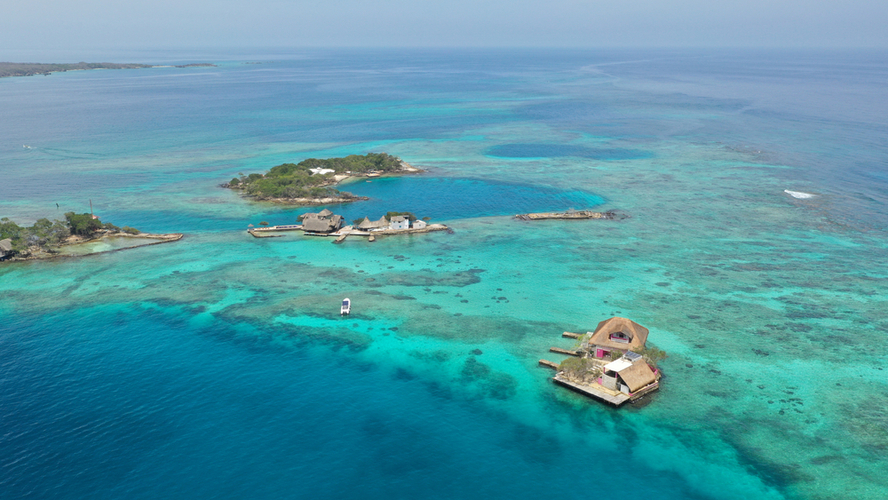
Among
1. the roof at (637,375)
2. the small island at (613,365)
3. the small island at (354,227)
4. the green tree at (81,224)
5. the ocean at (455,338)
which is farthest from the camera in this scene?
the small island at (354,227)

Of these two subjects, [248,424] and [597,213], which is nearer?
[248,424]

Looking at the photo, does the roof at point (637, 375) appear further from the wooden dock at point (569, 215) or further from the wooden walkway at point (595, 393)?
the wooden dock at point (569, 215)

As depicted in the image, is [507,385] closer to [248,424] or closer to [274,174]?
[248,424]

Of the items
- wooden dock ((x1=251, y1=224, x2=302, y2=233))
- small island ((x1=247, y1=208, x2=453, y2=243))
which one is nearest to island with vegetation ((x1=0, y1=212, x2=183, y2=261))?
wooden dock ((x1=251, y1=224, x2=302, y2=233))

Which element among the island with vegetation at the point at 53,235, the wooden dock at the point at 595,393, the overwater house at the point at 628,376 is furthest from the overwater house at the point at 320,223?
the overwater house at the point at 628,376

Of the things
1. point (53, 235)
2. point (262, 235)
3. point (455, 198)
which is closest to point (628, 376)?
point (262, 235)

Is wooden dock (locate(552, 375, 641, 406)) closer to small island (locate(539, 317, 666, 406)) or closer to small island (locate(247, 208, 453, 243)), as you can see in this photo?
small island (locate(539, 317, 666, 406))

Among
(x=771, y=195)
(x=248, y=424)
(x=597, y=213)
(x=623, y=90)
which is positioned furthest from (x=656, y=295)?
(x=623, y=90)
